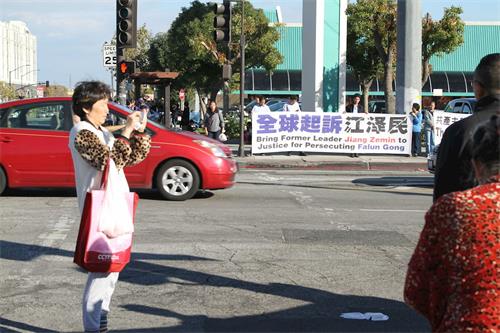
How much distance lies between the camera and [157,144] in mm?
11258

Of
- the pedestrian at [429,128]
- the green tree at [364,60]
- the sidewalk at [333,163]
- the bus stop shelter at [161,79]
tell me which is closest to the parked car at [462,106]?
the pedestrian at [429,128]

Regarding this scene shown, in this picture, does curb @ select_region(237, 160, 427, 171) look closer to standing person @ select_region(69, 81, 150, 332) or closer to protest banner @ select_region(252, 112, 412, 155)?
protest banner @ select_region(252, 112, 412, 155)

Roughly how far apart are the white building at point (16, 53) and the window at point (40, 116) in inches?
3858

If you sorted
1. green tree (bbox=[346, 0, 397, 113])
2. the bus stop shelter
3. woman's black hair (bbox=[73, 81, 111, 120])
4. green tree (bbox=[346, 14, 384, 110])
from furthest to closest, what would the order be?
green tree (bbox=[346, 14, 384, 110]) → green tree (bbox=[346, 0, 397, 113]) → the bus stop shelter → woman's black hair (bbox=[73, 81, 111, 120])

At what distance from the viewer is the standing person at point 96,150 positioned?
14.7 ft

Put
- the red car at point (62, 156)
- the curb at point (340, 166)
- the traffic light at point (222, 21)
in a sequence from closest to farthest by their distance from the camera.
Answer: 1. the red car at point (62, 156)
2. the traffic light at point (222, 21)
3. the curb at point (340, 166)

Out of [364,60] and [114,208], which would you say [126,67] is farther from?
[364,60]

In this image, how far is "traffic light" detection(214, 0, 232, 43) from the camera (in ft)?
60.7

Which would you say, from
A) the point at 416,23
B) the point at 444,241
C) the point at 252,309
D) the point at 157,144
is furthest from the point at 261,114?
the point at 444,241

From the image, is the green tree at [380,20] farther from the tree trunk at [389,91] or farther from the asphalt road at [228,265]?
the asphalt road at [228,265]

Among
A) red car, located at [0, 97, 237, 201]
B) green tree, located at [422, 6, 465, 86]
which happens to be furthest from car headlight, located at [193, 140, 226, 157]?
green tree, located at [422, 6, 465, 86]

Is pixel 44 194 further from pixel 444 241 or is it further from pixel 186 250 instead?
pixel 444 241

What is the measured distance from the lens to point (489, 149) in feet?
8.53

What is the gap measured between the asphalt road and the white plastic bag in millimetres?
1062
